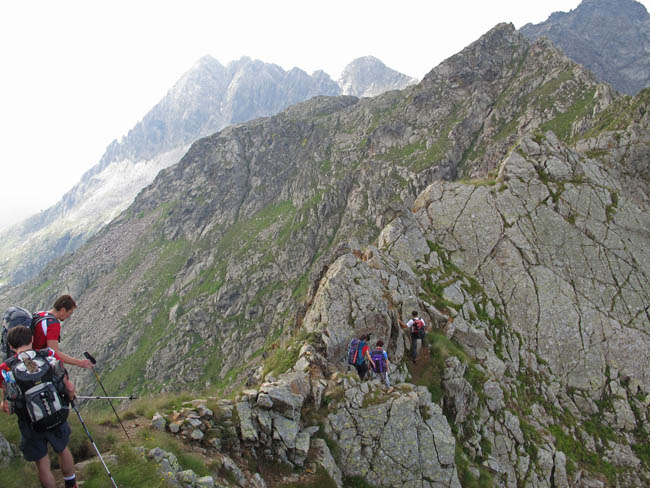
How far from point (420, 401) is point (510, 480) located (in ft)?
23.8

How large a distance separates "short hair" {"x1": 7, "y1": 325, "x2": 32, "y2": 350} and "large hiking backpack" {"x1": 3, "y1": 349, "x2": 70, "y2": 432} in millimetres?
303

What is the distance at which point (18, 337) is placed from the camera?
7102 mm

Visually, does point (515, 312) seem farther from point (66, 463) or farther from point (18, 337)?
point (18, 337)

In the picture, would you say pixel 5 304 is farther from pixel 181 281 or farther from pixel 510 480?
pixel 510 480

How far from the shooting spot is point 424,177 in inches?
3844

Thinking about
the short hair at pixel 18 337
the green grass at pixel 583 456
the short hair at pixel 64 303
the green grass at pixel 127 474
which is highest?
the short hair at pixel 64 303

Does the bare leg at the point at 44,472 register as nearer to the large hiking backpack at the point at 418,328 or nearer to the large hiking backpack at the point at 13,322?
the large hiking backpack at the point at 13,322

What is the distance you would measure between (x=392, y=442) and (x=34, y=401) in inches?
487

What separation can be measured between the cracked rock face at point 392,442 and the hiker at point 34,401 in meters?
9.27

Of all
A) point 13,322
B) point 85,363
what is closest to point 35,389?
point 13,322

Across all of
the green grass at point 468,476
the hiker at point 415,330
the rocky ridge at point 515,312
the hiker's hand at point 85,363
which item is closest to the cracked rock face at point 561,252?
the rocky ridge at point 515,312

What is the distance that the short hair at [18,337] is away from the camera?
698 centimetres

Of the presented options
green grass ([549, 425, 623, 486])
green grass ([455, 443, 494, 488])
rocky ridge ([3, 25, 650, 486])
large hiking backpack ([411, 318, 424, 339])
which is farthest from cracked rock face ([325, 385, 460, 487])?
green grass ([549, 425, 623, 486])

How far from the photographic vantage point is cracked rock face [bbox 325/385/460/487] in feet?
43.0
